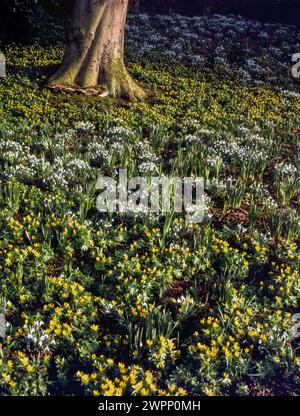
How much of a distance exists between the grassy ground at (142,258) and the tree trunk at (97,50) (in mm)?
599

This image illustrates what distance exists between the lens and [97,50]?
31.9ft

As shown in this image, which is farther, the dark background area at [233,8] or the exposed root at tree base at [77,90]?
the dark background area at [233,8]

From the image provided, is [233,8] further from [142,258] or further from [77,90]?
[142,258]

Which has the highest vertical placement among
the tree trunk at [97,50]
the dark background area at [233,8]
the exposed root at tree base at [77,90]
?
the dark background area at [233,8]

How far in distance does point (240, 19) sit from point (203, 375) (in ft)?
74.3

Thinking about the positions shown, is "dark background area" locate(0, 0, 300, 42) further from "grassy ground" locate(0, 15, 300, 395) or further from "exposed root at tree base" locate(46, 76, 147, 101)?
"grassy ground" locate(0, 15, 300, 395)

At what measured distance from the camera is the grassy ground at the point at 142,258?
3.77m

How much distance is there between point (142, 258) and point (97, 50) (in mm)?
6639

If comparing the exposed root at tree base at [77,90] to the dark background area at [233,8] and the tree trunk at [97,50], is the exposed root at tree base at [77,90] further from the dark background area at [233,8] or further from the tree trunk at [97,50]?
the dark background area at [233,8]

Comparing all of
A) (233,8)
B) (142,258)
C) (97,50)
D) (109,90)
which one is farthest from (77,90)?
(233,8)

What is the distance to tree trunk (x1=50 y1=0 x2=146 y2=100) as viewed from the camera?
9.47 m

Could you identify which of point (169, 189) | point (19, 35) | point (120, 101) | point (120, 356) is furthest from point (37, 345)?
point (19, 35)

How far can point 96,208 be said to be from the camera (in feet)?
19.5

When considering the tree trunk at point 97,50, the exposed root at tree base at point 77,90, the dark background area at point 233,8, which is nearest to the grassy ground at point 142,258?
the exposed root at tree base at point 77,90
